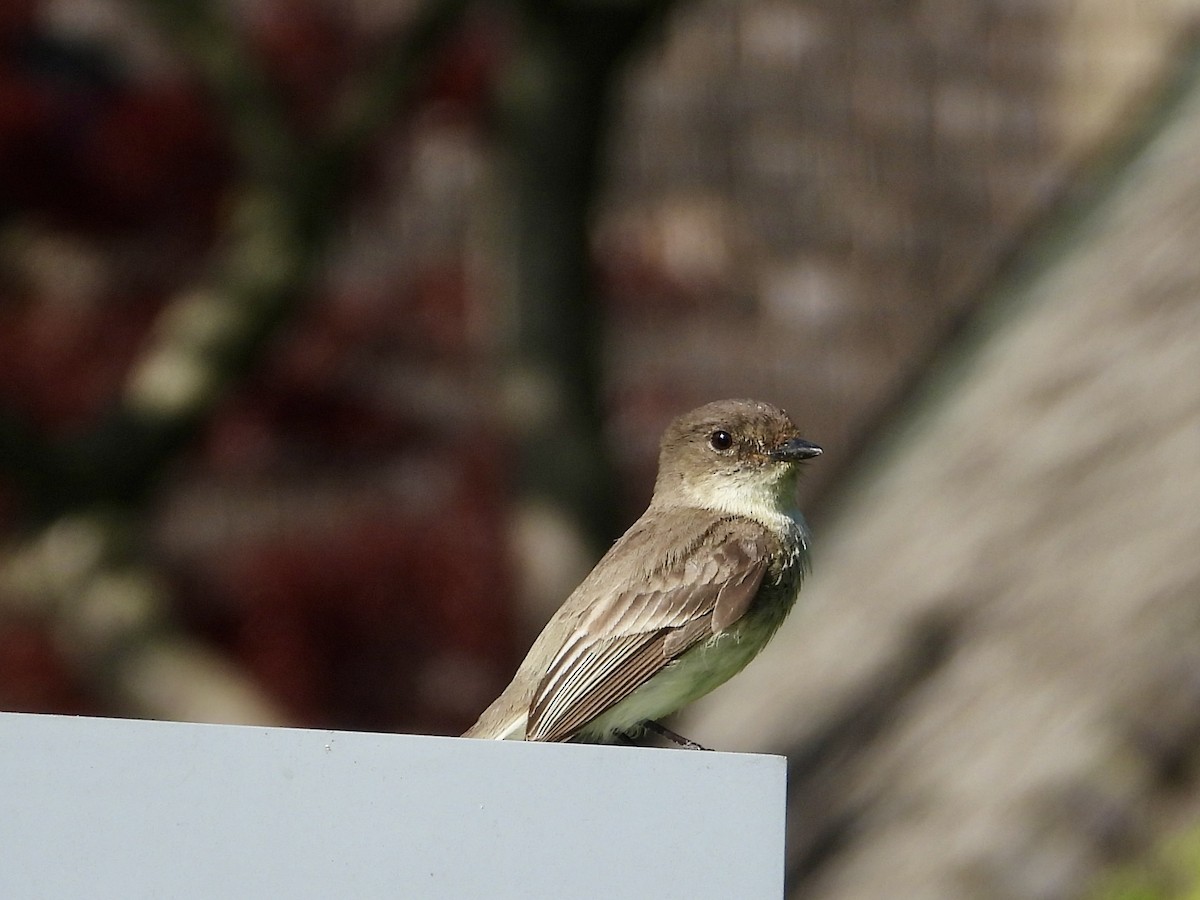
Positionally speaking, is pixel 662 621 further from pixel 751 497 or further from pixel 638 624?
pixel 751 497

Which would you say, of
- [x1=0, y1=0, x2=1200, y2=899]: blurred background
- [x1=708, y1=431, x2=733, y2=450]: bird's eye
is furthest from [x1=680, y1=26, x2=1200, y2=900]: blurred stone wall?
[x1=708, y1=431, x2=733, y2=450]: bird's eye

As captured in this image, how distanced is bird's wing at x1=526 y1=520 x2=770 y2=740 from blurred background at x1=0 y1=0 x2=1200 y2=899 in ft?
4.45

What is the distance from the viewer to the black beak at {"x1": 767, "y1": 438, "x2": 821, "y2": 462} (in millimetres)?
4242

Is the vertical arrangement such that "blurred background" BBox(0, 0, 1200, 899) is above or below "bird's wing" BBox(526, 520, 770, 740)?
above

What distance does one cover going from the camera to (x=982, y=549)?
8109 mm

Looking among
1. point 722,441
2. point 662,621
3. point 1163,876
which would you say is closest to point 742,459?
point 722,441

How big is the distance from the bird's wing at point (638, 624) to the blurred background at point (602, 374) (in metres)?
1.36

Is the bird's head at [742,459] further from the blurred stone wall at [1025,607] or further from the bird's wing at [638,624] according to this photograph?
the blurred stone wall at [1025,607]

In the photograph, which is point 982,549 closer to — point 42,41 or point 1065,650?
point 1065,650

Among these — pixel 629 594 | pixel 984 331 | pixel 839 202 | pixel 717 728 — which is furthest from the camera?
pixel 984 331

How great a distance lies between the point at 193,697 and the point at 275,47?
2811mm

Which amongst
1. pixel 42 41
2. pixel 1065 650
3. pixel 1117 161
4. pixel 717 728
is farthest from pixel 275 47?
pixel 1117 161

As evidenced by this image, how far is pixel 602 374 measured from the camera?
6.79m

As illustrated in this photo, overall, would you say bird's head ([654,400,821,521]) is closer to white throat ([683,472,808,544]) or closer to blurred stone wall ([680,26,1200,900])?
white throat ([683,472,808,544])
